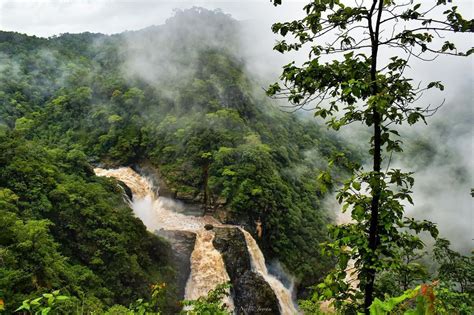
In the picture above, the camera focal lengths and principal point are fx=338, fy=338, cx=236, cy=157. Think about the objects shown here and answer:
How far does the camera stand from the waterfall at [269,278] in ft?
57.8

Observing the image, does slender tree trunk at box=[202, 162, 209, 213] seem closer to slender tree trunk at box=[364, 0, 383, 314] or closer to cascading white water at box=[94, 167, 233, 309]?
cascading white water at box=[94, 167, 233, 309]

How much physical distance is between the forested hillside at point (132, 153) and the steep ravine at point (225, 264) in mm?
1408

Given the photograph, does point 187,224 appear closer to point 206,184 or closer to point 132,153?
point 206,184

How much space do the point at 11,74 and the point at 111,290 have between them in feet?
85.1

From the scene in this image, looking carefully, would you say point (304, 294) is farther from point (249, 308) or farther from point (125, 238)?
point (125, 238)

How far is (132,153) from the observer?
26.7m

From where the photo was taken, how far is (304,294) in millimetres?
20578

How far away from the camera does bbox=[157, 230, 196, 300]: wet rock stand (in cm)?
1667

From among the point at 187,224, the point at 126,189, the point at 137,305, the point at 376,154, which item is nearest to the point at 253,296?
the point at 187,224

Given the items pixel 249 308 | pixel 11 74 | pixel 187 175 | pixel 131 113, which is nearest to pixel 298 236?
pixel 249 308

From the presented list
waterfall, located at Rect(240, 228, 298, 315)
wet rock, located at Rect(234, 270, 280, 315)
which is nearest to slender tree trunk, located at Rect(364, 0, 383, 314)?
wet rock, located at Rect(234, 270, 280, 315)

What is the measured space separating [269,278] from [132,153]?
14632 mm

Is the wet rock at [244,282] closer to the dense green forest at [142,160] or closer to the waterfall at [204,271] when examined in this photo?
the waterfall at [204,271]

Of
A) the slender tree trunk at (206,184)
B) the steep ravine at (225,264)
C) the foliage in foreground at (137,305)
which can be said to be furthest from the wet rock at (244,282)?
the foliage in foreground at (137,305)
